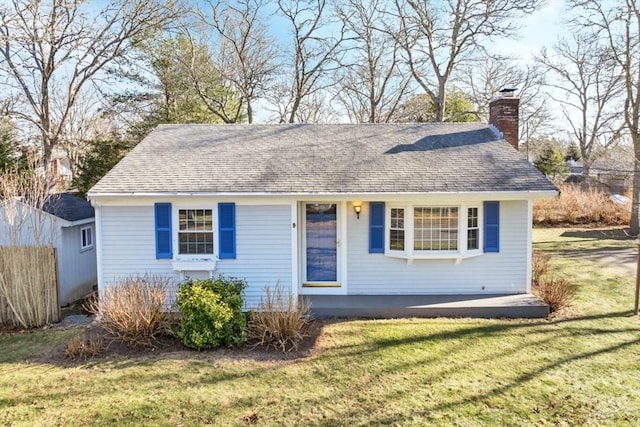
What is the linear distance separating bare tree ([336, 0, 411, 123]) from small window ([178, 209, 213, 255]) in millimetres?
18402

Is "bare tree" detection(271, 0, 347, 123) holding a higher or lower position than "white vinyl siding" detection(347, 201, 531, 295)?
higher

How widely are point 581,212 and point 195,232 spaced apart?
19.5 metres

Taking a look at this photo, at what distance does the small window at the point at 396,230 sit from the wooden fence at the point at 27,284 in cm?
663

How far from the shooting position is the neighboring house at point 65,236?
8867 mm

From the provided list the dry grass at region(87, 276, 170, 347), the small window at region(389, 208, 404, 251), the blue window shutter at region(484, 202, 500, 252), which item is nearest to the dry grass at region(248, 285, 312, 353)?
the dry grass at region(87, 276, 170, 347)

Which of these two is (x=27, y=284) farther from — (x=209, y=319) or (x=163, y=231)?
(x=209, y=319)

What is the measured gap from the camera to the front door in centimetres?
892

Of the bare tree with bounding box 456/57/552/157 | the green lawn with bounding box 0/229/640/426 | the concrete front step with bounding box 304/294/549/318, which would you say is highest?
the bare tree with bounding box 456/57/552/157

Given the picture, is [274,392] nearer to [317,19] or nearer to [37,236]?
[37,236]

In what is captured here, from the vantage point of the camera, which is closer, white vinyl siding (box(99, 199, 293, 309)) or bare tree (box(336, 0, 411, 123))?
white vinyl siding (box(99, 199, 293, 309))

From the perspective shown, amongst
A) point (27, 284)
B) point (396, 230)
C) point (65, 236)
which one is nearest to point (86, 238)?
point (65, 236)

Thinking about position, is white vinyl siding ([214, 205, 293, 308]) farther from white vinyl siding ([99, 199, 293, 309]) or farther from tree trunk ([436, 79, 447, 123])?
tree trunk ([436, 79, 447, 123])

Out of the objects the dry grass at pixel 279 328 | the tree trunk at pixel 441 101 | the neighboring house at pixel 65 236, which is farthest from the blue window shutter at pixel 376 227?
the tree trunk at pixel 441 101

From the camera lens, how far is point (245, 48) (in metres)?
23.2
